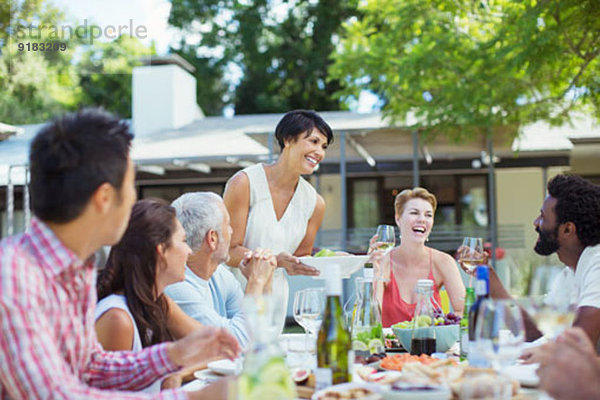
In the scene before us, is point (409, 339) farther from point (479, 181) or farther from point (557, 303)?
point (479, 181)

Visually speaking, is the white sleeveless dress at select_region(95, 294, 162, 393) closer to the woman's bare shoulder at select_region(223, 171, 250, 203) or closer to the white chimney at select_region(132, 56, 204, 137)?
the woman's bare shoulder at select_region(223, 171, 250, 203)

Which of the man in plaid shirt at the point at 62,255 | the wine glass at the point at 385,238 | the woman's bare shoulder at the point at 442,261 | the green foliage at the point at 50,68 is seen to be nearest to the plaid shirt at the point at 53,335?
the man in plaid shirt at the point at 62,255

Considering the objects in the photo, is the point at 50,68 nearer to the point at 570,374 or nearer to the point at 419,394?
the point at 419,394

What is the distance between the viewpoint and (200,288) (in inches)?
114

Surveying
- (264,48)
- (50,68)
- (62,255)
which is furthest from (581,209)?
(264,48)

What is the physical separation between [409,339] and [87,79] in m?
26.6

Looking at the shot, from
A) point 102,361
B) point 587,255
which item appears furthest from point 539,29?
point 102,361

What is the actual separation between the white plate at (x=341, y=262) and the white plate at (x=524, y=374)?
2.84ft

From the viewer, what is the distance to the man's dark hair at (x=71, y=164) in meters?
1.45

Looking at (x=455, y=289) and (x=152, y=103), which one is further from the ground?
(x=152, y=103)

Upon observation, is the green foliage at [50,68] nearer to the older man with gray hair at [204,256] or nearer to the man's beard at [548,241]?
the older man with gray hair at [204,256]

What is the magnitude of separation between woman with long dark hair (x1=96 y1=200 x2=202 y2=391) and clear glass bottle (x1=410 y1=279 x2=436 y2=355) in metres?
0.92

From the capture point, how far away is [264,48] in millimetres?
23766

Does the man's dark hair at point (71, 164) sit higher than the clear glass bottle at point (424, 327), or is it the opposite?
the man's dark hair at point (71, 164)
